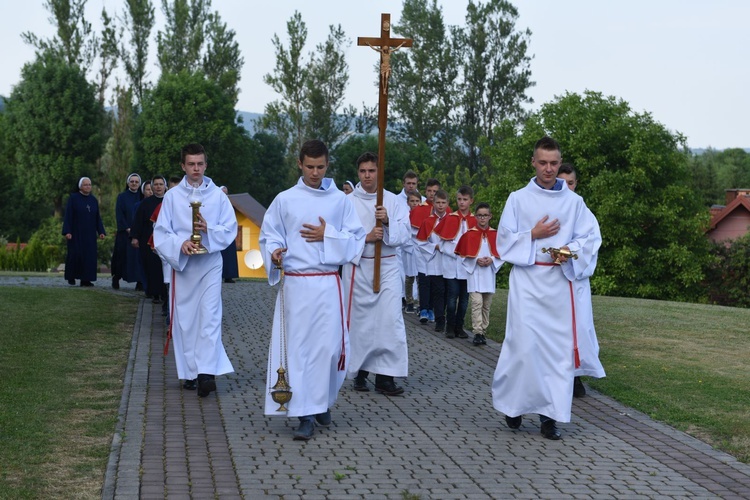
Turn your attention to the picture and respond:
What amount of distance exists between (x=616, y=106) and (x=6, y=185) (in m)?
33.7

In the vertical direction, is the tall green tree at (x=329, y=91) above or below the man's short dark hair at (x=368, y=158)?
above

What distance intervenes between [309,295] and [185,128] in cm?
5720

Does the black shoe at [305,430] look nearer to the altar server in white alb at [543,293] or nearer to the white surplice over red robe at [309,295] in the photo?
the white surplice over red robe at [309,295]

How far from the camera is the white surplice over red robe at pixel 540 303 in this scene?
26.8 ft

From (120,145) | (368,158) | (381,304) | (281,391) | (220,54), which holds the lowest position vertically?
(281,391)

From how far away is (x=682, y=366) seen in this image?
39.7 ft

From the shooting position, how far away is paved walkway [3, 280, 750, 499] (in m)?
6.50

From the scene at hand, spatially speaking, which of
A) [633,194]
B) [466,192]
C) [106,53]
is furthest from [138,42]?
[466,192]

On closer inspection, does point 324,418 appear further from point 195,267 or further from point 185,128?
point 185,128

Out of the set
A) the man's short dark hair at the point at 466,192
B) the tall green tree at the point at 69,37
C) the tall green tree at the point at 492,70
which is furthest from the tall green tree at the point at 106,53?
the man's short dark hair at the point at 466,192

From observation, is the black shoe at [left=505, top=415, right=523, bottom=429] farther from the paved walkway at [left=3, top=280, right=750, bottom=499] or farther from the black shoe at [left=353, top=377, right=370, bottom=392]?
the black shoe at [left=353, top=377, right=370, bottom=392]

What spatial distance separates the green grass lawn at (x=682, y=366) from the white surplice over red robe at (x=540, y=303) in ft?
4.07

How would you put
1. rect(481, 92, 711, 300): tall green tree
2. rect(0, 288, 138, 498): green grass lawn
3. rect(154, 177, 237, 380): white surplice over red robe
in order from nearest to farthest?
rect(0, 288, 138, 498): green grass lawn
rect(154, 177, 237, 380): white surplice over red robe
rect(481, 92, 711, 300): tall green tree

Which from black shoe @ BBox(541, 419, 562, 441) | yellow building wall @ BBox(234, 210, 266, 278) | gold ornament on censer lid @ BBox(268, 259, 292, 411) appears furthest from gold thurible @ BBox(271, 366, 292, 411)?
yellow building wall @ BBox(234, 210, 266, 278)
